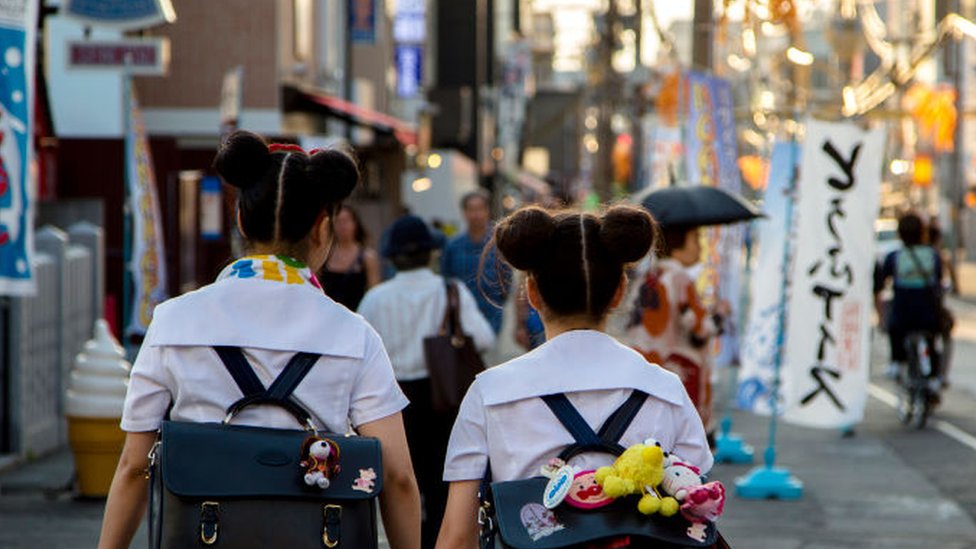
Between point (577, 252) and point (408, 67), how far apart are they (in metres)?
35.8

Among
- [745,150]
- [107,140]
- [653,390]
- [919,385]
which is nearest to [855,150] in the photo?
[919,385]

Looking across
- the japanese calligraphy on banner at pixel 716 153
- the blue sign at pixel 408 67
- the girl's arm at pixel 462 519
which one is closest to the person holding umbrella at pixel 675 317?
the girl's arm at pixel 462 519

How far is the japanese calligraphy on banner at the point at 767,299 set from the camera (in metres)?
15.0

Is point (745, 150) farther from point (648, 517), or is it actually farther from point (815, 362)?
point (648, 517)

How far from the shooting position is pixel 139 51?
14.0 metres

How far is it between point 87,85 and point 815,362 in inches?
431

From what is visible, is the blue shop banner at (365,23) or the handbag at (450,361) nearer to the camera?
the handbag at (450,361)

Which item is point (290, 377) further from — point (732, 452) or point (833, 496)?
point (732, 452)

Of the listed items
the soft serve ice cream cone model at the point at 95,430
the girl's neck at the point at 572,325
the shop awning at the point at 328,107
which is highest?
the girl's neck at the point at 572,325

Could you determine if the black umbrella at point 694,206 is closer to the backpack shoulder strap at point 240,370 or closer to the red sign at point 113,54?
the backpack shoulder strap at point 240,370

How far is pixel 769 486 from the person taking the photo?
11.2 meters

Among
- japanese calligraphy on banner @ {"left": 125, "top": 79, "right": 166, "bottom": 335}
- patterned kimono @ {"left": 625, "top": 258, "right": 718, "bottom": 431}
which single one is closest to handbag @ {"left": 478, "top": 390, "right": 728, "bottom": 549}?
patterned kimono @ {"left": 625, "top": 258, "right": 718, "bottom": 431}

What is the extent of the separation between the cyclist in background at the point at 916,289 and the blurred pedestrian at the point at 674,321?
7.26 m

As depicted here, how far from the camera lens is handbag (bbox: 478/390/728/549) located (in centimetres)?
352
